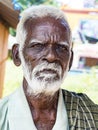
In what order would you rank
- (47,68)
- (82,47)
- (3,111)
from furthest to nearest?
(82,47) → (3,111) → (47,68)

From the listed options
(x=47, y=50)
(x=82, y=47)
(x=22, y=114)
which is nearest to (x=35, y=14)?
(x=47, y=50)

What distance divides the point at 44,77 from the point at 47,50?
96 mm

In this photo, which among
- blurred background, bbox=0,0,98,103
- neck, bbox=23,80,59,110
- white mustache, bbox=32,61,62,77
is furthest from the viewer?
blurred background, bbox=0,0,98,103

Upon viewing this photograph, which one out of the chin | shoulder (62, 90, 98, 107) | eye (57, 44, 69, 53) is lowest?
shoulder (62, 90, 98, 107)

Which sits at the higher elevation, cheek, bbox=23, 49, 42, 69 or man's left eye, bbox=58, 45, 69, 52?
man's left eye, bbox=58, 45, 69, 52

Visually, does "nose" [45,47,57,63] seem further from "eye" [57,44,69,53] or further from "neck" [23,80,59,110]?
"neck" [23,80,59,110]

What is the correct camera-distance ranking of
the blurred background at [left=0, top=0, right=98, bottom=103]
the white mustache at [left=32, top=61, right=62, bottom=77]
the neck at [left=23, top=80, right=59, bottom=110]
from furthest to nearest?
the blurred background at [left=0, top=0, right=98, bottom=103], the neck at [left=23, top=80, right=59, bottom=110], the white mustache at [left=32, top=61, right=62, bottom=77]

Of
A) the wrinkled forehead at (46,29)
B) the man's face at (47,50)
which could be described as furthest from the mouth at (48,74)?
the wrinkled forehead at (46,29)

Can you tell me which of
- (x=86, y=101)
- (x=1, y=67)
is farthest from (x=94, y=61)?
(x=86, y=101)

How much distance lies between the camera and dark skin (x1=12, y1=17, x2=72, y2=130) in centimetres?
137

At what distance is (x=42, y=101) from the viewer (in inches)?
57.5

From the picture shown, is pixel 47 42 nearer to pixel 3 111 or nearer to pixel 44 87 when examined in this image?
pixel 44 87

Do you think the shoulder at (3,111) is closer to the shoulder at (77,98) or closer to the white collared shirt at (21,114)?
the white collared shirt at (21,114)

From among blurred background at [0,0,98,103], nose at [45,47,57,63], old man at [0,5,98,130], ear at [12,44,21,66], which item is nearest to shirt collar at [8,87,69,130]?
old man at [0,5,98,130]
